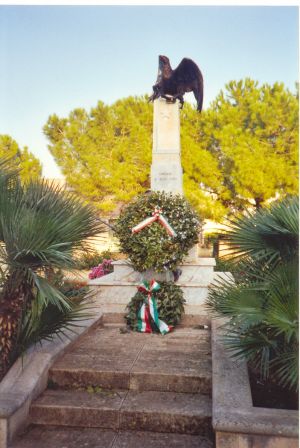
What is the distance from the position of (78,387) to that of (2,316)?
101 cm

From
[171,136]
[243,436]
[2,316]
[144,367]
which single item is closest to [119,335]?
[144,367]

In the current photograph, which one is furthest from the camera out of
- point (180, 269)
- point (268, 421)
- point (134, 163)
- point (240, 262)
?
point (134, 163)

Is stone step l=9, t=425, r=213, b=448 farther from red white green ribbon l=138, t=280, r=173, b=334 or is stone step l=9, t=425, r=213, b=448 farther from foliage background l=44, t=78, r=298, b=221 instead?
foliage background l=44, t=78, r=298, b=221

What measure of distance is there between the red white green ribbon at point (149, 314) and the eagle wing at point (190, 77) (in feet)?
15.9

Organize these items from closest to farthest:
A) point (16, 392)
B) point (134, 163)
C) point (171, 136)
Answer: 1. point (16, 392)
2. point (171, 136)
3. point (134, 163)

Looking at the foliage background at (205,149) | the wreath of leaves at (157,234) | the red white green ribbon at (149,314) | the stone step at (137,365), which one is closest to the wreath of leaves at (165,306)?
the red white green ribbon at (149,314)

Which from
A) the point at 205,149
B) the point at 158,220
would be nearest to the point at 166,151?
the point at 158,220

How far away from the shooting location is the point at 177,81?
8.45 metres

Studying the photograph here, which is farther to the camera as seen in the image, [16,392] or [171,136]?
[171,136]

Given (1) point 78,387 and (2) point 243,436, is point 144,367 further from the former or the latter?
(2) point 243,436

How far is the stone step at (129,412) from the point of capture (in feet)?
10.0

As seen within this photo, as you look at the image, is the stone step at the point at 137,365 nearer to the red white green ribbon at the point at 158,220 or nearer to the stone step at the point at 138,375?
the stone step at the point at 138,375

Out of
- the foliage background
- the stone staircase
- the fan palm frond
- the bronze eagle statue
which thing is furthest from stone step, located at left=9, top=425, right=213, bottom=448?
the foliage background

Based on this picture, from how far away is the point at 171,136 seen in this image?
28.1 feet
